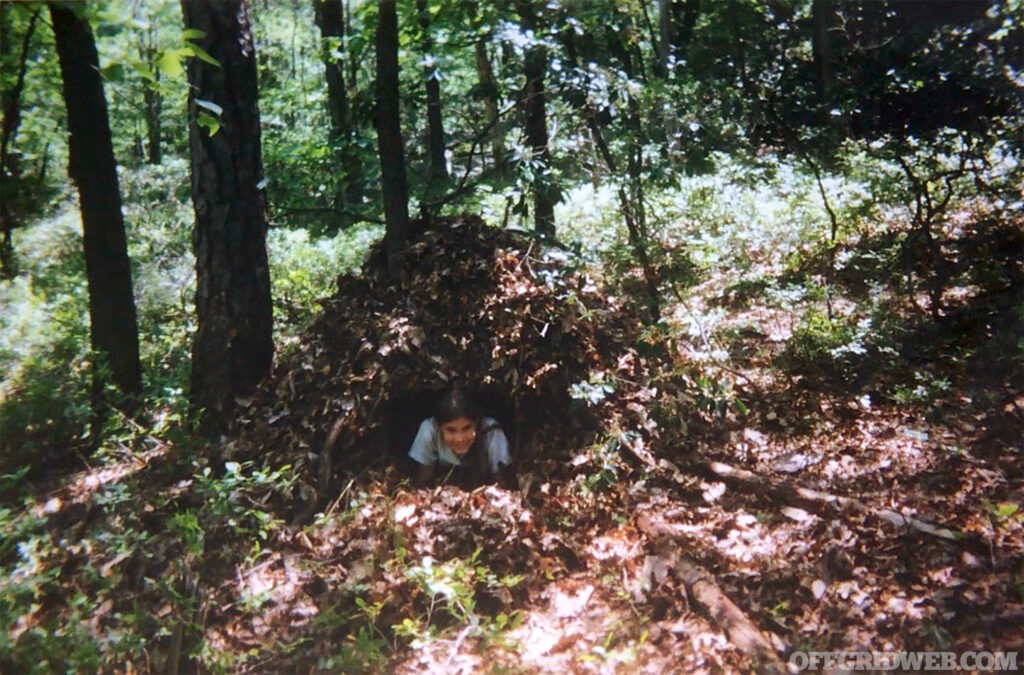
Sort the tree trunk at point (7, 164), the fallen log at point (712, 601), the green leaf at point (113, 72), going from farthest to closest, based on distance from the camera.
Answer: the tree trunk at point (7, 164)
the fallen log at point (712, 601)
the green leaf at point (113, 72)

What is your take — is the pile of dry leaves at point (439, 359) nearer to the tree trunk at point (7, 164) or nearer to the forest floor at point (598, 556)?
the forest floor at point (598, 556)

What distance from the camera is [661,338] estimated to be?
527 cm

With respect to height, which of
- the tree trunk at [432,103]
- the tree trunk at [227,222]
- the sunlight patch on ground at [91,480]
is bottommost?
the sunlight patch on ground at [91,480]

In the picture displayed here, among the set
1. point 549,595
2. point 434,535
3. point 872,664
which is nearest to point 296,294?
point 434,535

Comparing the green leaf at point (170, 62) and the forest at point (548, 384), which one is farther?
the forest at point (548, 384)

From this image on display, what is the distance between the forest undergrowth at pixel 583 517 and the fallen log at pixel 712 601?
29 millimetres

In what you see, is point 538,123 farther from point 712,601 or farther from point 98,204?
point 712,601

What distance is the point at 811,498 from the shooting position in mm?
4227

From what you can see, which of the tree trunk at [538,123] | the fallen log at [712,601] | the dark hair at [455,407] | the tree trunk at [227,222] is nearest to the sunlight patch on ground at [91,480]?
the tree trunk at [227,222]

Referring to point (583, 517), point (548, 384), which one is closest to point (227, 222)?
point (548, 384)

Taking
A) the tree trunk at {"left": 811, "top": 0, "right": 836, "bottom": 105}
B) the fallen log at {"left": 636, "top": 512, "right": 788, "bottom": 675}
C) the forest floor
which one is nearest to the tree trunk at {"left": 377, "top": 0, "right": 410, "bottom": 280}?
the forest floor

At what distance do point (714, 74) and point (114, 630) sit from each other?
787 cm

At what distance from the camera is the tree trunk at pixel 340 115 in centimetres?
584

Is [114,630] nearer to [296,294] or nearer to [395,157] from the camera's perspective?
[395,157]
